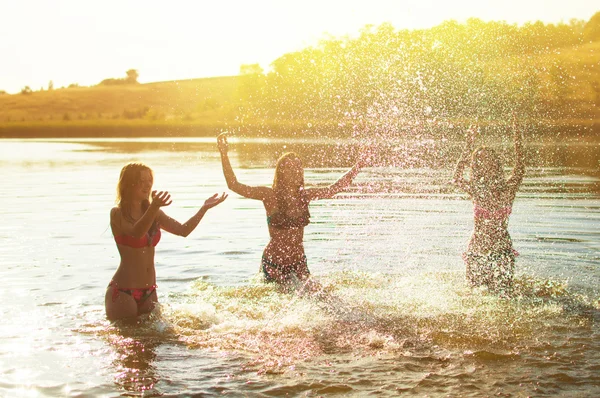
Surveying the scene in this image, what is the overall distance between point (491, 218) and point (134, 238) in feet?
14.4

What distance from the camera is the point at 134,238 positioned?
7238 mm

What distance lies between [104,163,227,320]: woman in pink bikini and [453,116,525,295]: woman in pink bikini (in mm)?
3414

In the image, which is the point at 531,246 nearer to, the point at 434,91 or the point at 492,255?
the point at 492,255

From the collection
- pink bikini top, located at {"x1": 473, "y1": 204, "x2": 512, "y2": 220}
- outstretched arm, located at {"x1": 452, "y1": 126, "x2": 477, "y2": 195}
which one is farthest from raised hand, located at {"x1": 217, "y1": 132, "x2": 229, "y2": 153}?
pink bikini top, located at {"x1": 473, "y1": 204, "x2": 512, "y2": 220}

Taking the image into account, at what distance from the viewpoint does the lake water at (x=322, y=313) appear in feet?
18.6

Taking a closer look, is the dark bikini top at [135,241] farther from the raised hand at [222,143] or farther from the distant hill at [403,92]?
the distant hill at [403,92]

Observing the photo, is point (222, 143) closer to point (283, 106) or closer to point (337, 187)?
point (337, 187)

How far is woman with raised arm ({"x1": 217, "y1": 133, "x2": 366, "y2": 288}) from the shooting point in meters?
8.70

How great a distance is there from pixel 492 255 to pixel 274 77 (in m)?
86.6

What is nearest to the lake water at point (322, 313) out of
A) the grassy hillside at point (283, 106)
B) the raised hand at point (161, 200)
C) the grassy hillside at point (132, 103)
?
the raised hand at point (161, 200)

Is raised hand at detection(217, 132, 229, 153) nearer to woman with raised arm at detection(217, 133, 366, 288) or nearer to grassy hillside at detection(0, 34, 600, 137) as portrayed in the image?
woman with raised arm at detection(217, 133, 366, 288)

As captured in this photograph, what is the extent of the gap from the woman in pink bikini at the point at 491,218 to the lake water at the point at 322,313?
361 millimetres

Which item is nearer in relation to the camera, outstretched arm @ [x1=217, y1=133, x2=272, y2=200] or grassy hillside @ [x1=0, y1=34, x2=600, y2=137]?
outstretched arm @ [x1=217, y1=133, x2=272, y2=200]

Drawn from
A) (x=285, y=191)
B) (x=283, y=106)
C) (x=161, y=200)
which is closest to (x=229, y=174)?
(x=285, y=191)
